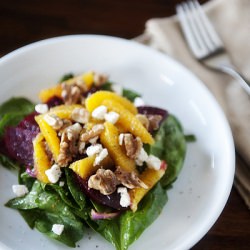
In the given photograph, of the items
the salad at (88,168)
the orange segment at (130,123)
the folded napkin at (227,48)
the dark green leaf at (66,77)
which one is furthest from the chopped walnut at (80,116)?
the folded napkin at (227,48)

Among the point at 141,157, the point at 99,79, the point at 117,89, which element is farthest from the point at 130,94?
the point at 141,157

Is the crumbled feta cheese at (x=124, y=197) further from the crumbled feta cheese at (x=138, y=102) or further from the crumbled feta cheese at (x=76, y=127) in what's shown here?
the crumbled feta cheese at (x=138, y=102)

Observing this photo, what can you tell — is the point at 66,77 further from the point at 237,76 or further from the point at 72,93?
the point at 237,76

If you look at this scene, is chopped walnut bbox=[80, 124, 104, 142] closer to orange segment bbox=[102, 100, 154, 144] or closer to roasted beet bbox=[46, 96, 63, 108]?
orange segment bbox=[102, 100, 154, 144]

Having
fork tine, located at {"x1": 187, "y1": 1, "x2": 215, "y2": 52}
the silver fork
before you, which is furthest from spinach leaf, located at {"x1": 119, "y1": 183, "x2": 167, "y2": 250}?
fork tine, located at {"x1": 187, "y1": 1, "x2": 215, "y2": 52}

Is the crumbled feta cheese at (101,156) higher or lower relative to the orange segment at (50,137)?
lower

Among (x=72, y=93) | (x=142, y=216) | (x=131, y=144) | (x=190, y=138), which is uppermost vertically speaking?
(x=72, y=93)
